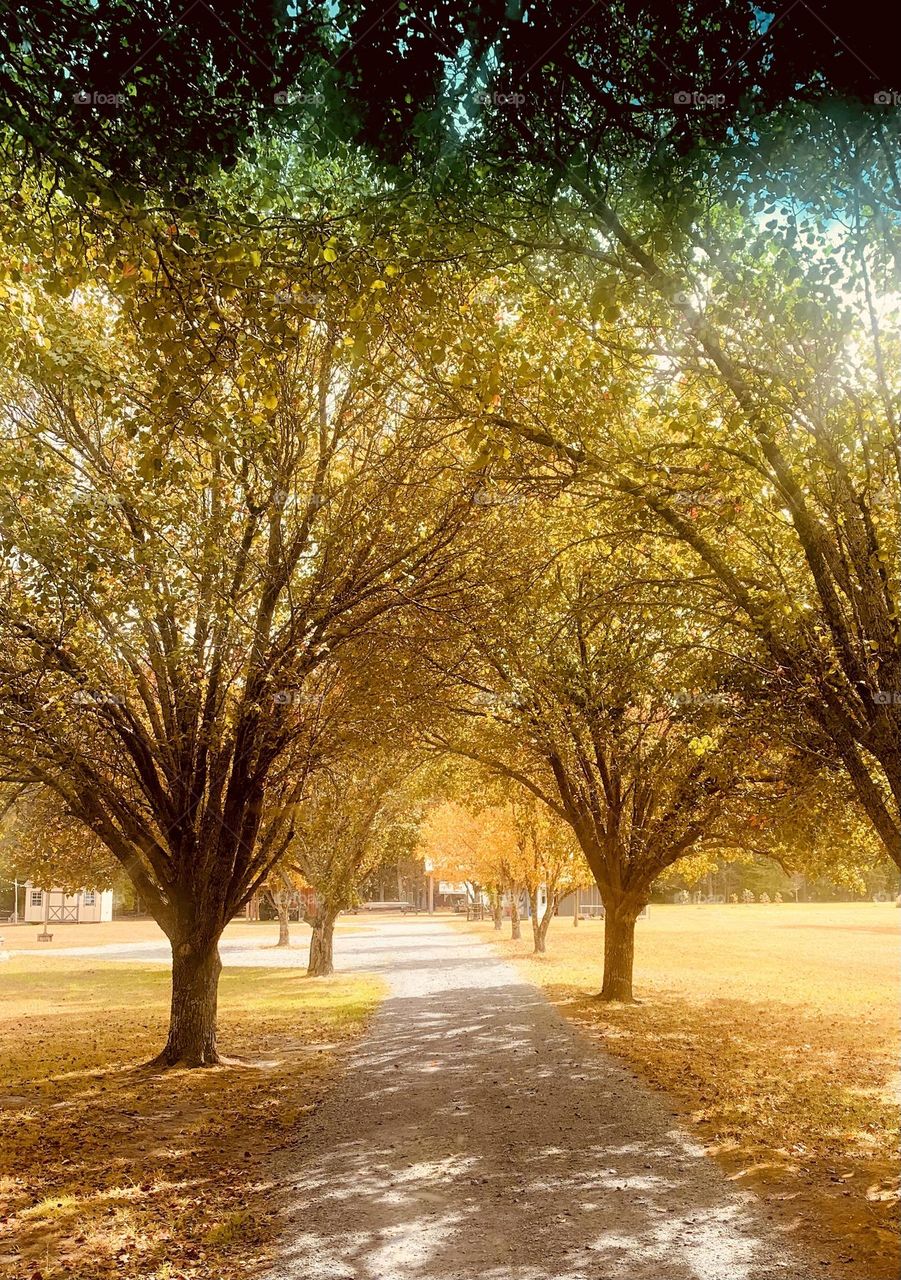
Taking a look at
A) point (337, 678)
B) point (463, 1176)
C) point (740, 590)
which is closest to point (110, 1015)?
point (337, 678)

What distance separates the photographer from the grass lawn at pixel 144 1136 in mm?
6418

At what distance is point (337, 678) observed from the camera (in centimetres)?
1428

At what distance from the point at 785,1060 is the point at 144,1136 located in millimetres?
9821

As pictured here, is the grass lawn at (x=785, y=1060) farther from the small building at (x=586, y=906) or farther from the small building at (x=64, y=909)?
the small building at (x=586, y=906)

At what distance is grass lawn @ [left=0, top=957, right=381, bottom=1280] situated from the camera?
642 cm

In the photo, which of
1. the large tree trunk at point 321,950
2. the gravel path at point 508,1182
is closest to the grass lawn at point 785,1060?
the gravel path at point 508,1182

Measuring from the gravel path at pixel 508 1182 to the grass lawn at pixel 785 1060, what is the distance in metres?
0.52

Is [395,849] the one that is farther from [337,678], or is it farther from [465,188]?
[465,188]

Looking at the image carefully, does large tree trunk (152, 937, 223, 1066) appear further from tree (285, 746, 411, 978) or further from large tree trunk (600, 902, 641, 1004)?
large tree trunk (600, 902, 641, 1004)

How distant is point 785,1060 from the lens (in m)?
14.8

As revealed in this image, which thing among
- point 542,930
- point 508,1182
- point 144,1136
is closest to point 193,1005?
point 144,1136

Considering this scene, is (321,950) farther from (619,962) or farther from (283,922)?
(283,922)

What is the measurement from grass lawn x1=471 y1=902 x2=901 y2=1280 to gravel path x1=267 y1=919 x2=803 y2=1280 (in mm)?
516

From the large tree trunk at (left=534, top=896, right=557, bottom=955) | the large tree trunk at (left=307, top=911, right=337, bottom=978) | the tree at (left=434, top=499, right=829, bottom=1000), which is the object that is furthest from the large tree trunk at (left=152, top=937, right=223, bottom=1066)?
the large tree trunk at (left=534, top=896, right=557, bottom=955)
